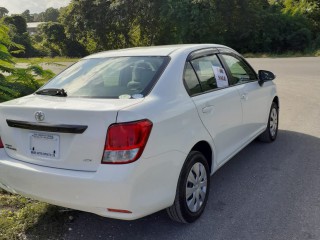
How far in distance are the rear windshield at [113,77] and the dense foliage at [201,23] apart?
2785 centimetres

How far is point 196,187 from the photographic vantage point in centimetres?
356

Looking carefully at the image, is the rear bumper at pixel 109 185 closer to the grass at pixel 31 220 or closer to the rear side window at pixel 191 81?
the grass at pixel 31 220

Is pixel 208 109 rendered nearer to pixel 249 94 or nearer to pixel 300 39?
pixel 249 94

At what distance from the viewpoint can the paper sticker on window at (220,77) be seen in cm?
421

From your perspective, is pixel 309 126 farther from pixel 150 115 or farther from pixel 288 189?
pixel 150 115

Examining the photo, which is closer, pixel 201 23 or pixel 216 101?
pixel 216 101

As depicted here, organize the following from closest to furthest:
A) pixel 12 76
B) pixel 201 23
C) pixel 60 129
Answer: pixel 60 129 < pixel 12 76 < pixel 201 23

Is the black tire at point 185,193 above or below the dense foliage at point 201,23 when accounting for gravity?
below

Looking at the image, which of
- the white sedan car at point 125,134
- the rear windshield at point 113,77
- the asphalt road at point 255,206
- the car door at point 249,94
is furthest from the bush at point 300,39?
the rear windshield at point 113,77

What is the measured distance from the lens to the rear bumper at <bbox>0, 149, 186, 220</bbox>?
9.10 ft

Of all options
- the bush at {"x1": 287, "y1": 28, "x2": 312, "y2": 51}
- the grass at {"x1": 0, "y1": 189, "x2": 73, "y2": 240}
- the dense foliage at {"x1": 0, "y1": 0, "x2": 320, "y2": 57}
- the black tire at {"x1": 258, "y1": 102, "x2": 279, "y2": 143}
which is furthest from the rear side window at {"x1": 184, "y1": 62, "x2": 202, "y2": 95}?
the bush at {"x1": 287, "y1": 28, "x2": 312, "y2": 51}

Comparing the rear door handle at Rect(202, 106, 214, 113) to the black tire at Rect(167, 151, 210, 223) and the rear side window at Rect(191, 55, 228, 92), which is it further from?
the black tire at Rect(167, 151, 210, 223)

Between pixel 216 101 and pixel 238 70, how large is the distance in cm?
118

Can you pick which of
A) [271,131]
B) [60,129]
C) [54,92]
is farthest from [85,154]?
[271,131]
